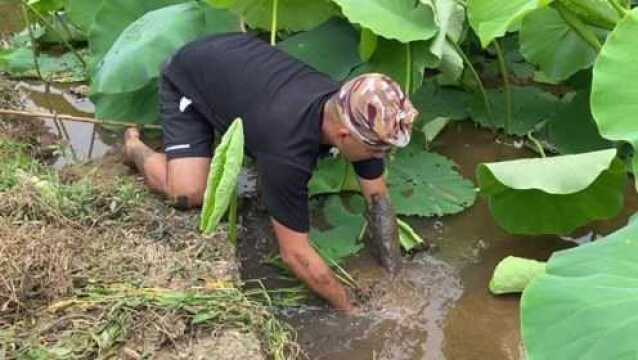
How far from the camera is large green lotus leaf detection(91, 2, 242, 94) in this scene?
3404 millimetres

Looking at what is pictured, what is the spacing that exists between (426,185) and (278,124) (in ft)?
2.55

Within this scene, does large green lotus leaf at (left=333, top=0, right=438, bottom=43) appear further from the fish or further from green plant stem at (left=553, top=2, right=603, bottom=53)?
the fish

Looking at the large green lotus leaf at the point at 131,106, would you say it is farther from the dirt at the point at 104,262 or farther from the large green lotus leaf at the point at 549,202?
Result: the large green lotus leaf at the point at 549,202

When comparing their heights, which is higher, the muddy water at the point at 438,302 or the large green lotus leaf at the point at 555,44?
the large green lotus leaf at the point at 555,44

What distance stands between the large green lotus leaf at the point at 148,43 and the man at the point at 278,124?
0.16 m

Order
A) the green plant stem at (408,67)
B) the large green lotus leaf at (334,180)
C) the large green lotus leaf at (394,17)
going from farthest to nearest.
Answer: the large green lotus leaf at (334,180)
the green plant stem at (408,67)
the large green lotus leaf at (394,17)

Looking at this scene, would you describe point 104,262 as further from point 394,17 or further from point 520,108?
point 520,108

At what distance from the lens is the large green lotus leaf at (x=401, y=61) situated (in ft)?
10.7

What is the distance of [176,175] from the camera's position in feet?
10.3

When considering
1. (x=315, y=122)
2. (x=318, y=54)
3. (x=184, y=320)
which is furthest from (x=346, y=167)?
(x=184, y=320)

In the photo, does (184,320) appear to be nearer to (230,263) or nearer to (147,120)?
(230,263)

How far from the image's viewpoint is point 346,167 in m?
3.40

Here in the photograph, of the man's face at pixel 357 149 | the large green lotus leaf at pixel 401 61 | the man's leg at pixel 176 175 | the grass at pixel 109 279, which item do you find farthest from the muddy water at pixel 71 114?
the man's face at pixel 357 149

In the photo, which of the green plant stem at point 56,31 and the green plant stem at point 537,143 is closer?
the green plant stem at point 537,143
